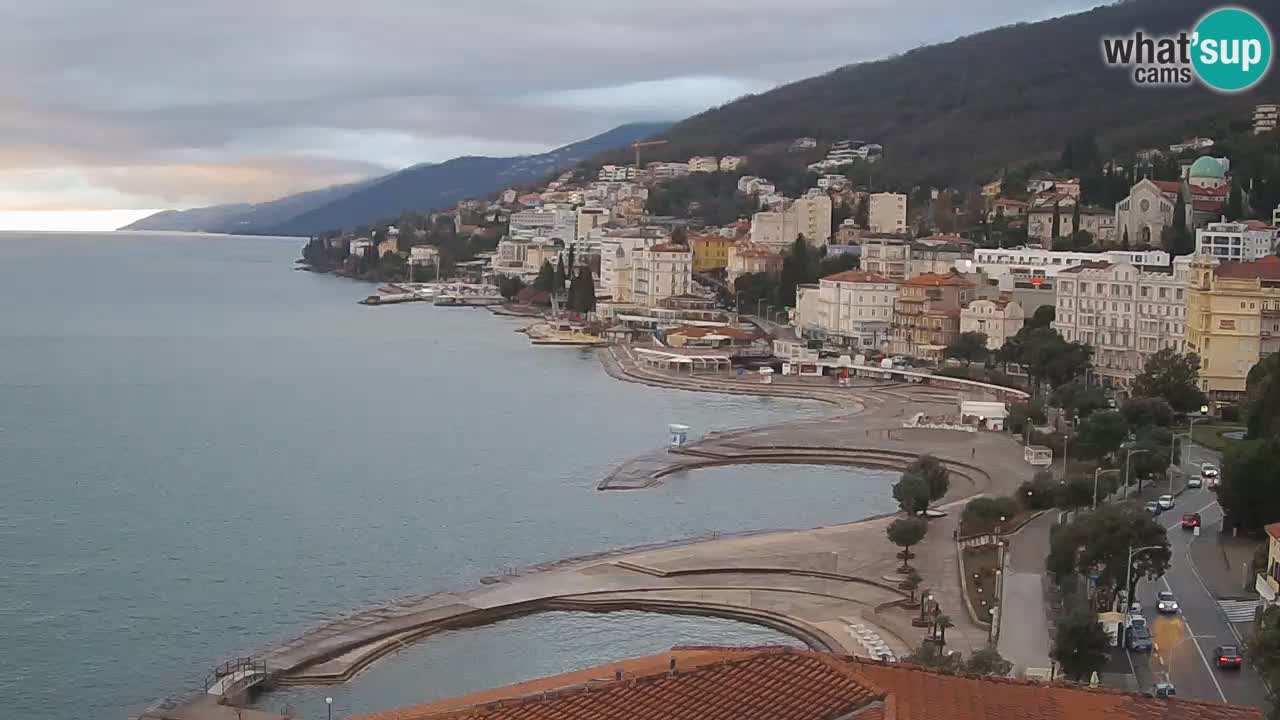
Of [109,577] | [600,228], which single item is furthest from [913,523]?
[600,228]

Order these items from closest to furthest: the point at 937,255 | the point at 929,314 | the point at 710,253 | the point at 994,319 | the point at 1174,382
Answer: the point at 1174,382 → the point at 994,319 → the point at 929,314 → the point at 937,255 → the point at 710,253

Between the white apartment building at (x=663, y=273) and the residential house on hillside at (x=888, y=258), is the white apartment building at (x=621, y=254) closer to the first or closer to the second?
the white apartment building at (x=663, y=273)

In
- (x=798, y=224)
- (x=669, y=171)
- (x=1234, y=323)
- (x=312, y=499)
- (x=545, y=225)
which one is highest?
(x=669, y=171)

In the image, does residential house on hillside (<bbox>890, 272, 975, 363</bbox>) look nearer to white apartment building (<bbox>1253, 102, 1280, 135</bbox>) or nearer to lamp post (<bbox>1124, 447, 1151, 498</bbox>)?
lamp post (<bbox>1124, 447, 1151, 498</bbox>)

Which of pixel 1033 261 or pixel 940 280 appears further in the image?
pixel 1033 261

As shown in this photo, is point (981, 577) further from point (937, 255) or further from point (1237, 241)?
point (937, 255)

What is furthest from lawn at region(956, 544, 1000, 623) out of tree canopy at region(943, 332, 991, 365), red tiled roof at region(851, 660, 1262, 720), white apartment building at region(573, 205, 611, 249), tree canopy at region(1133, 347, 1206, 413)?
white apartment building at region(573, 205, 611, 249)

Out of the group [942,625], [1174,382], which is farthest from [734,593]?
[1174,382]
